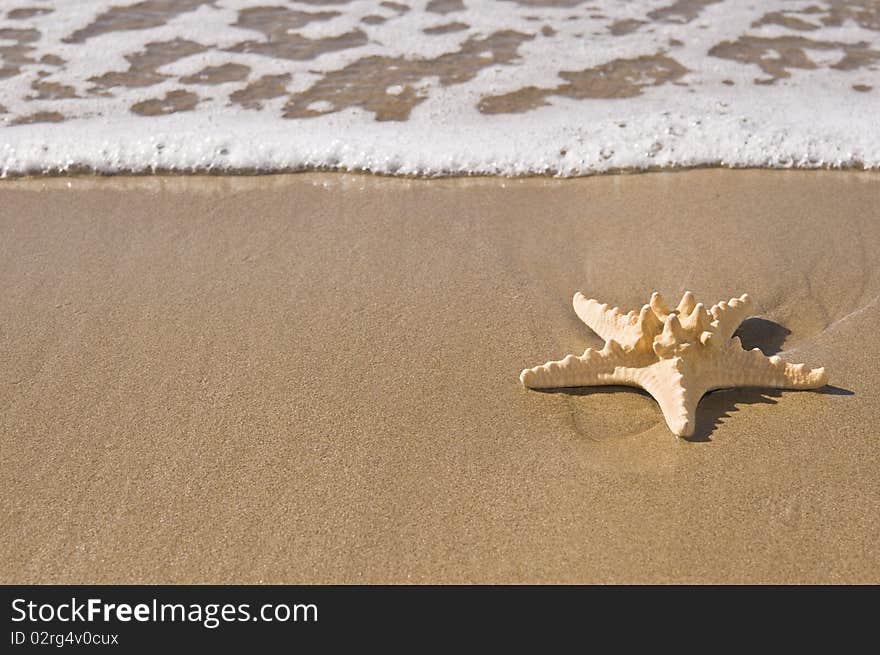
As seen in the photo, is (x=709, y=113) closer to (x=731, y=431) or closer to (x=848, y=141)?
(x=848, y=141)

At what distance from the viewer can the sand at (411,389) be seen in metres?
2.66

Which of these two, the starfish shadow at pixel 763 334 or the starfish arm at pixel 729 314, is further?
the starfish shadow at pixel 763 334

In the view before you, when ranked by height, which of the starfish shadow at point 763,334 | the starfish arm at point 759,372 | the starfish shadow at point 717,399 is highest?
the starfish arm at point 759,372

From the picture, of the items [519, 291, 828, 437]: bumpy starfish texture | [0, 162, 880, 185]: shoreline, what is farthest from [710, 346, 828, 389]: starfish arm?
[0, 162, 880, 185]: shoreline

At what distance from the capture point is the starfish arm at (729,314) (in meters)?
3.29

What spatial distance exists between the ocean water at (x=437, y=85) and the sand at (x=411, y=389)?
0.28 m

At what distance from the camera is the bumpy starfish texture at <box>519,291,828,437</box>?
3025mm

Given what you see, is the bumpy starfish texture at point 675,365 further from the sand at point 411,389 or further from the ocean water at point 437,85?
the ocean water at point 437,85

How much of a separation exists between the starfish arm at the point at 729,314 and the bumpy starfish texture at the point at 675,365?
2 centimetres

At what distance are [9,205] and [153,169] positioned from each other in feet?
2.49

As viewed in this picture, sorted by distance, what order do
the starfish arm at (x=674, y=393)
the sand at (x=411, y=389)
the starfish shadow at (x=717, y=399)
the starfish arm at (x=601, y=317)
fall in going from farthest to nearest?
the starfish arm at (x=601, y=317) → the starfish shadow at (x=717, y=399) → the starfish arm at (x=674, y=393) → the sand at (x=411, y=389)

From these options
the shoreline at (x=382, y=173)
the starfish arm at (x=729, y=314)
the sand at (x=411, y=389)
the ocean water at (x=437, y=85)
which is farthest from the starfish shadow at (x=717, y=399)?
the ocean water at (x=437, y=85)

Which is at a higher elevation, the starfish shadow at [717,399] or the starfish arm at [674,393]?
the starfish arm at [674,393]

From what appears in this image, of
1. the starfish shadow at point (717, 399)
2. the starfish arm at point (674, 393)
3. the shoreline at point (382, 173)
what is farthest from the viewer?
the shoreline at point (382, 173)
